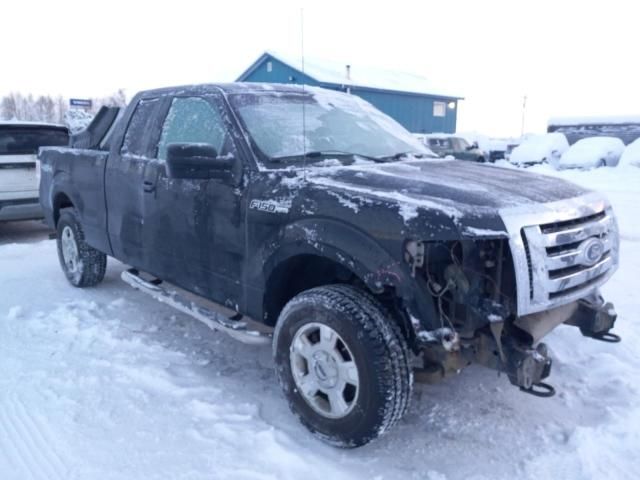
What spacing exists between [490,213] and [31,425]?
2704 millimetres

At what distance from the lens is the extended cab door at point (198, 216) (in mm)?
3449

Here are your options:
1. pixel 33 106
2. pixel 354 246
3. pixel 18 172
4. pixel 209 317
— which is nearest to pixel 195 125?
pixel 209 317

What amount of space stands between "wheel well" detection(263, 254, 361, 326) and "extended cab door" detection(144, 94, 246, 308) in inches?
10.3

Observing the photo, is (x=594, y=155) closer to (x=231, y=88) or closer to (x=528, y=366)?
(x=231, y=88)

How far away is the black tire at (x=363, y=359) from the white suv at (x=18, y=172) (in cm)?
629

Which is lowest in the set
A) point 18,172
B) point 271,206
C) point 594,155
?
point 594,155

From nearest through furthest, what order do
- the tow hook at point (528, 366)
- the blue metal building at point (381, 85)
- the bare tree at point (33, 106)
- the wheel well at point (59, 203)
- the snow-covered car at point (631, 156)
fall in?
the tow hook at point (528, 366) → the wheel well at point (59, 203) → the snow-covered car at point (631, 156) → the blue metal building at point (381, 85) → the bare tree at point (33, 106)

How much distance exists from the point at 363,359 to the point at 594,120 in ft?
81.1

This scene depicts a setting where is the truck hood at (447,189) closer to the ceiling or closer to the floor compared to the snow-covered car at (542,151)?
closer to the ceiling

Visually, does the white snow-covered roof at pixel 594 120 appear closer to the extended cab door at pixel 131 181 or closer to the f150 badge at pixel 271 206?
the extended cab door at pixel 131 181

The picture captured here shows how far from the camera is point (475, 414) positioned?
10.9 feet

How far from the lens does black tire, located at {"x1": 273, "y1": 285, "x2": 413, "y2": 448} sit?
2.65 metres

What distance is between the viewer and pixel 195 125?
3.93 metres

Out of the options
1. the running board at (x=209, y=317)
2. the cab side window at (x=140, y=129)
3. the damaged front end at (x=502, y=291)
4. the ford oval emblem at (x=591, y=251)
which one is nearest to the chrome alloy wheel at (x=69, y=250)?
the running board at (x=209, y=317)
